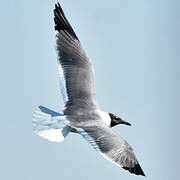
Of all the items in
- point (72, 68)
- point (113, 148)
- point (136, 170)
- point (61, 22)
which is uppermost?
point (61, 22)

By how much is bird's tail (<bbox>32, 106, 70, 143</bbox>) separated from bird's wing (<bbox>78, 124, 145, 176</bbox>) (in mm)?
200

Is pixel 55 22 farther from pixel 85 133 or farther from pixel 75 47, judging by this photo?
pixel 85 133

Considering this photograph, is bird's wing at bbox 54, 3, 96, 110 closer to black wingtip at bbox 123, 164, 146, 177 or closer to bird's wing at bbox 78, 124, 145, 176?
bird's wing at bbox 78, 124, 145, 176

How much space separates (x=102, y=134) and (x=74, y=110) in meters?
0.77

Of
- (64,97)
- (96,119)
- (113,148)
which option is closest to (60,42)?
(64,97)

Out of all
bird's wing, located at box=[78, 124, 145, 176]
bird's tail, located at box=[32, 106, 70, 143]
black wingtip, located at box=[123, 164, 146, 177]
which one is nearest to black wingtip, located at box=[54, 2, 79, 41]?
bird's tail, located at box=[32, 106, 70, 143]

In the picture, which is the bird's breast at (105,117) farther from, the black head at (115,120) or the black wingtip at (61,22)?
the black wingtip at (61,22)

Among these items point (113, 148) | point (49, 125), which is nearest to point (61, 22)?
point (49, 125)

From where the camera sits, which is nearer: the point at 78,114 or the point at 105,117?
the point at 78,114

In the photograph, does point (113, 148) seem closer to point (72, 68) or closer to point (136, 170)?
point (136, 170)

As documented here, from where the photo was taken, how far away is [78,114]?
8445 millimetres

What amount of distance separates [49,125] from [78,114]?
0.44 metres

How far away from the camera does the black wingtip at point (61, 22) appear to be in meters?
9.46

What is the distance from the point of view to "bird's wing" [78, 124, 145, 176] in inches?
300
